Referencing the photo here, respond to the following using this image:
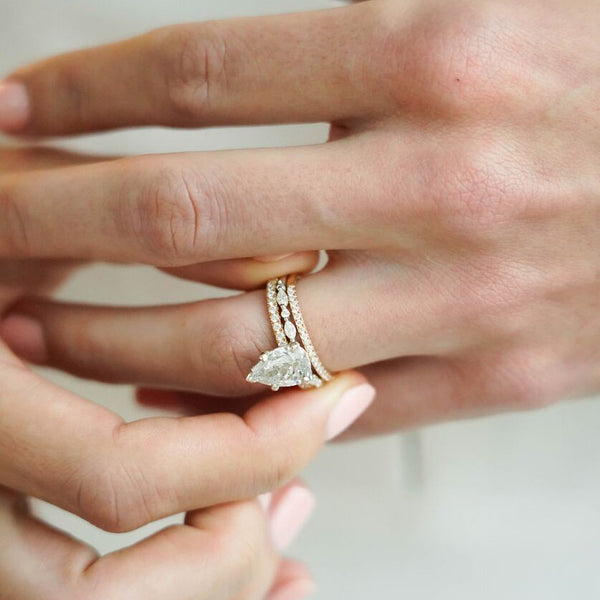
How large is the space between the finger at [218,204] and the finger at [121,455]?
6.7 inches

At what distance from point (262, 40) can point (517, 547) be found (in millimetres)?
969

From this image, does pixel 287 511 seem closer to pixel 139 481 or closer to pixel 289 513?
pixel 289 513

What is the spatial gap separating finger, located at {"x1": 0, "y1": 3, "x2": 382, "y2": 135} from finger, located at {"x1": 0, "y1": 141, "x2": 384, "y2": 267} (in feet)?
0.20

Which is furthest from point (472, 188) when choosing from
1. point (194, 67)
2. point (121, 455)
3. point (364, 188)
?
point (121, 455)

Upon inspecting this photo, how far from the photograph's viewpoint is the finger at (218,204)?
0.78 metres

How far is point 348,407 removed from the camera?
2.89 ft

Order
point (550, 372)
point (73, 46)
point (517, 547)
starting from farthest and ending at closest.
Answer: point (517, 547) < point (73, 46) < point (550, 372)

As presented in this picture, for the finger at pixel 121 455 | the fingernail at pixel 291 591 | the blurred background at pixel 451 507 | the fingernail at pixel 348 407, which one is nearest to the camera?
the finger at pixel 121 455

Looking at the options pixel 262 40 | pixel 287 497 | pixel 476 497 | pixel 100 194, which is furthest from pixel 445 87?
pixel 476 497

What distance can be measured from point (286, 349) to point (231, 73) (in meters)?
0.30

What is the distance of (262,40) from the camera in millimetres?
819

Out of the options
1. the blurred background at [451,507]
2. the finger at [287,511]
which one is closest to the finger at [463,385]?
the finger at [287,511]

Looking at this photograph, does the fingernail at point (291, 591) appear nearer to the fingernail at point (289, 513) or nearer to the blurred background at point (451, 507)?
the fingernail at point (289, 513)

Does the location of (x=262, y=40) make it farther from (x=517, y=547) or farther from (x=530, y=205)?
(x=517, y=547)
